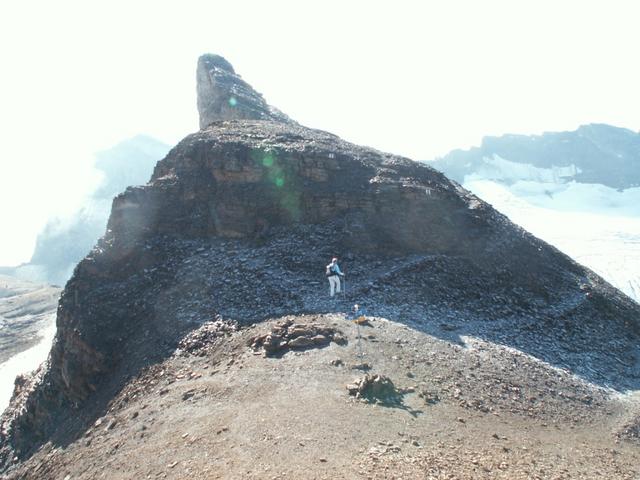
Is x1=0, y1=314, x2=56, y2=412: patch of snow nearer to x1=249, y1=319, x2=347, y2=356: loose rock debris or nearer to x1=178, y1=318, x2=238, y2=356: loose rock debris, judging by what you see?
x1=178, y1=318, x2=238, y2=356: loose rock debris

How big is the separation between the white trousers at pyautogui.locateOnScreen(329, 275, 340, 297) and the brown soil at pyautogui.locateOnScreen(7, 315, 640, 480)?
207cm

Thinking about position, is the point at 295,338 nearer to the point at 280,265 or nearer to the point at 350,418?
the point at 350,418

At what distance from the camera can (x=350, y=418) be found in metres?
12.4

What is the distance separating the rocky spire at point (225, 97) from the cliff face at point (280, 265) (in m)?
16.9

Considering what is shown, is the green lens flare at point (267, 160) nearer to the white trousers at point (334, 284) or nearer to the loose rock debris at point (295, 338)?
the white trousers at point (334, 284)

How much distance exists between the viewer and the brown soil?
425 inches

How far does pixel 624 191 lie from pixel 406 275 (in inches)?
7884

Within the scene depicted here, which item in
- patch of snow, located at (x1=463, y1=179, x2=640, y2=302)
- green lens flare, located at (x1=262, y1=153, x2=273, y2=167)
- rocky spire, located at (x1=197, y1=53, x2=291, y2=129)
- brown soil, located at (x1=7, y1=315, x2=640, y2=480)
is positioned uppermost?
rocky spire, located at (x1=197, y1=53, x2=291, y2=129)

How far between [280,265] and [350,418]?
13291 millimetres

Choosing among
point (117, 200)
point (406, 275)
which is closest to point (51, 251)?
point (117, 200)

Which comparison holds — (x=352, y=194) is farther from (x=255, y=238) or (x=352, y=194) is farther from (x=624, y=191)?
(x=624, y=191)

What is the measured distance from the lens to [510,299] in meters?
24.3

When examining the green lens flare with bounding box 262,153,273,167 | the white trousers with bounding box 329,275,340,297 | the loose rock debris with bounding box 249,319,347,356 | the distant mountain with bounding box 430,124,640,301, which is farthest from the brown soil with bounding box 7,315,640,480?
the distant mountain with bounding box 430,124,640,301

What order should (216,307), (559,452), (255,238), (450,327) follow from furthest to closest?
(255,238)
(216,307)
(450,327)
(559,452)
